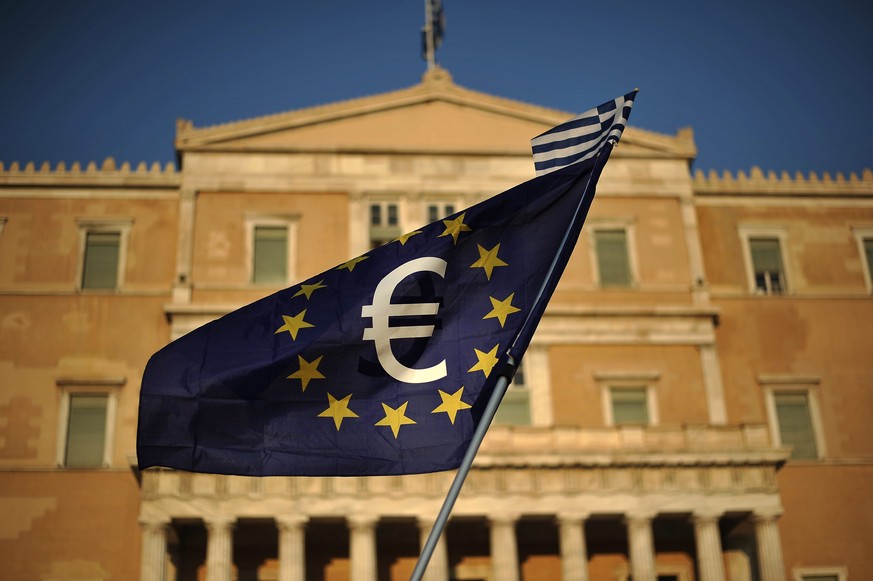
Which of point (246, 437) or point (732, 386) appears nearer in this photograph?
point (246, 437)

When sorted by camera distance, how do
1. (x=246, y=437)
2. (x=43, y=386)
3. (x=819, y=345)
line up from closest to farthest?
(x=246, y=437) → (x=43, y=386) → (x=819, y=345)

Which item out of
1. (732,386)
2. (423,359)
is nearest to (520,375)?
(732,386)

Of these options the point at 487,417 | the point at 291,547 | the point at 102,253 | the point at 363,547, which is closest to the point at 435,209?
the point at 102,253

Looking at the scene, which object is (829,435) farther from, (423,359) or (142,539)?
(423,359)

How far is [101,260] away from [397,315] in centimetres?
2417

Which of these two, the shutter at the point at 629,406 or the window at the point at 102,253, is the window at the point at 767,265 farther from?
the window at the point at 102,253

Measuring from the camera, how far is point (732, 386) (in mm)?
34031

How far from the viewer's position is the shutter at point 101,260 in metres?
33.8

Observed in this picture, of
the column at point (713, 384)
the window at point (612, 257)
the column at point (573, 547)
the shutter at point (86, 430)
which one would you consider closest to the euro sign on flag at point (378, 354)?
the column at point (573, 547)

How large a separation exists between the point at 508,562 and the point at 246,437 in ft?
60.7

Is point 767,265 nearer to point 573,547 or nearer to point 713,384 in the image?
point 713,384

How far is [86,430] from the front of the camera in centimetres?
3206

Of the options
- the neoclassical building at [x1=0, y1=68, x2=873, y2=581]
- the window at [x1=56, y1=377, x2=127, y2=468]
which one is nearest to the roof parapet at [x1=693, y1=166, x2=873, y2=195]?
the neoclassical building at [x1=0, y1=68, x2=873, y2=581]

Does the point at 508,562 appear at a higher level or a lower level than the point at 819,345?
lower
